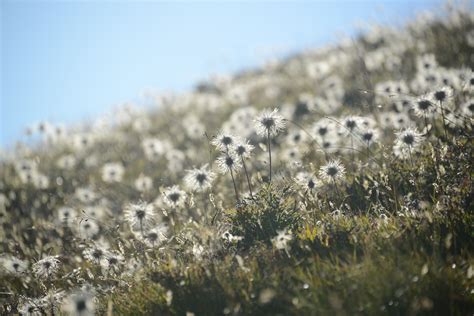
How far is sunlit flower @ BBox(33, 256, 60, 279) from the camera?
4.19 meters

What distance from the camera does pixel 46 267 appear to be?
14.0 feet

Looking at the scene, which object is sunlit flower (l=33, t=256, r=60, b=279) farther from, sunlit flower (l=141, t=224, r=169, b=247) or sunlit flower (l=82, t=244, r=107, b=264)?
sunlit flower (l=141, t=224, r=169, b=247)

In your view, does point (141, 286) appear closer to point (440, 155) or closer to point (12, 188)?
point (440, 155)

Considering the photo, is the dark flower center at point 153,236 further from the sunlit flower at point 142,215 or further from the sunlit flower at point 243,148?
the sunlit flower at point 243,148

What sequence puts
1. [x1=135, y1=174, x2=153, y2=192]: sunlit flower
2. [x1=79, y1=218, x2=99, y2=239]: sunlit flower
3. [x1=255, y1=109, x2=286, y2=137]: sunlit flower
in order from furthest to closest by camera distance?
[x1=135, y1=174, x2=153, y2=192]: sunlit flower, [x1=79, y1=218, x2=99, y2=239]: sunlit flower, [x1=255, y1=109, x2=286, y2=137]: sunlit flower

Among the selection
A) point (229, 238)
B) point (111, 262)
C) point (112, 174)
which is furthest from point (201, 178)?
point (112, 174)

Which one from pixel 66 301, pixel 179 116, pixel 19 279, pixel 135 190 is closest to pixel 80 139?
pixel 179 116

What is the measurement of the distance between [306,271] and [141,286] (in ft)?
4.20

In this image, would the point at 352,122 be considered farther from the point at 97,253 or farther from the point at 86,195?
the point at 86,195

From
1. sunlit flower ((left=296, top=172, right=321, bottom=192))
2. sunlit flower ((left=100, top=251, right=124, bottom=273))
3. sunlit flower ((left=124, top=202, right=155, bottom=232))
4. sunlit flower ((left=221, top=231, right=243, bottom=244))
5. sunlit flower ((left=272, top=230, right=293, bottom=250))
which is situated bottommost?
sunlit flower ((left=272, top=230, right=293, bottom=250))

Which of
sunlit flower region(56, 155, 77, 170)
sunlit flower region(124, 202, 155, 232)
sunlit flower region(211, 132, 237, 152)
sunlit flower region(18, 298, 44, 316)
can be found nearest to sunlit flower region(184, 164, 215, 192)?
sunlit flower region(211, 132, 237, 152)

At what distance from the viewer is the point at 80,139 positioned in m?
12.5

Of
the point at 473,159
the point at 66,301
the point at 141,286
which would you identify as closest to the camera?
the point at 141,286

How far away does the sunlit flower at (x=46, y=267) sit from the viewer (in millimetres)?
4188
